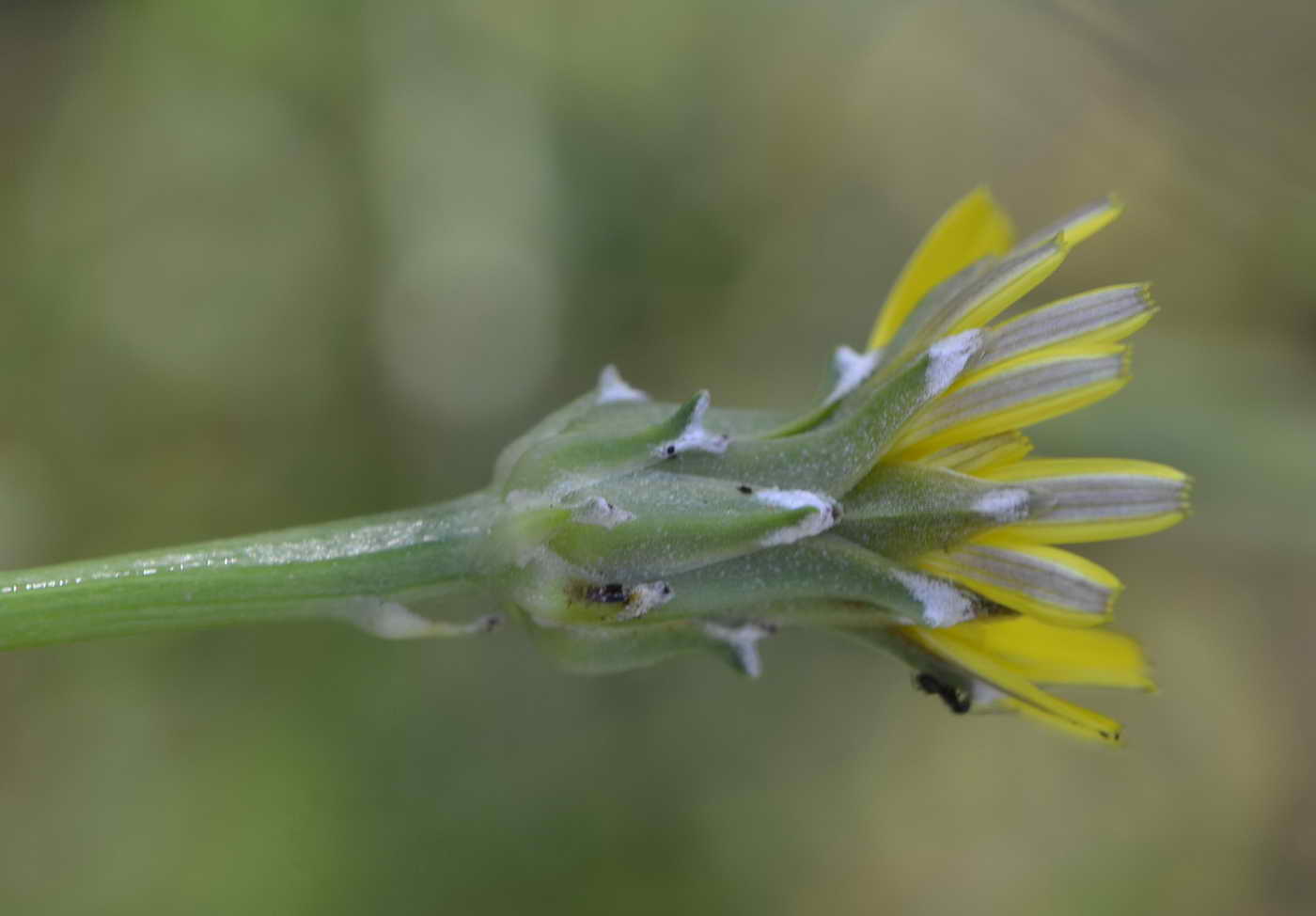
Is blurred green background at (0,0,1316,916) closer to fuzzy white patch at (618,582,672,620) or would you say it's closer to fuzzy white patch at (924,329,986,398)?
fuzzy white patch at (924,329,986,398)

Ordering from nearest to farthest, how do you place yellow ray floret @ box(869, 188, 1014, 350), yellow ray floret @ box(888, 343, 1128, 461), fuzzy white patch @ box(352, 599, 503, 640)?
yellow ray floret @ box(888, 343, 1128, 461) < fuzzy white patch @ box(352, 599, 503, 640) < yellow ray floret @ box(869, 188, 1014, 350)

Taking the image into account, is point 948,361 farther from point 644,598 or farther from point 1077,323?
point 644,598

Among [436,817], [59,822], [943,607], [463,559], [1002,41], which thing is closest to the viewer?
[943,607]

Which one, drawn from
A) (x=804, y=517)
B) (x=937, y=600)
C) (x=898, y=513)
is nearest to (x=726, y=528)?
(x=804, y=517)

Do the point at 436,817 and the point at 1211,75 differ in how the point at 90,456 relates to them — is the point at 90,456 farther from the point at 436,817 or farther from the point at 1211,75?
A: the point at 1211,75

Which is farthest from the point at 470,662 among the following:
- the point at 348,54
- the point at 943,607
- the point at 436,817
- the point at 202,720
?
the point at 943,607

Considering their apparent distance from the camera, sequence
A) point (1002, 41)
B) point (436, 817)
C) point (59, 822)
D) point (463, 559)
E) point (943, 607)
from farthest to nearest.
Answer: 1. point (1002, 41)
2. point (436, 817)
3. point (59, 822)
4. point (463, 559)
5. point (943, 607)

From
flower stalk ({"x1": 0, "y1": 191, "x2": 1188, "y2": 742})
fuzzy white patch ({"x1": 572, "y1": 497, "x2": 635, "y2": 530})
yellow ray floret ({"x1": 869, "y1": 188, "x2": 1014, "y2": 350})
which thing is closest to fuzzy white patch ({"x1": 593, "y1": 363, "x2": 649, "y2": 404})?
flower stalk ({"x1": 0, "y1": 191, "x2": 1188, "y2": 742})
